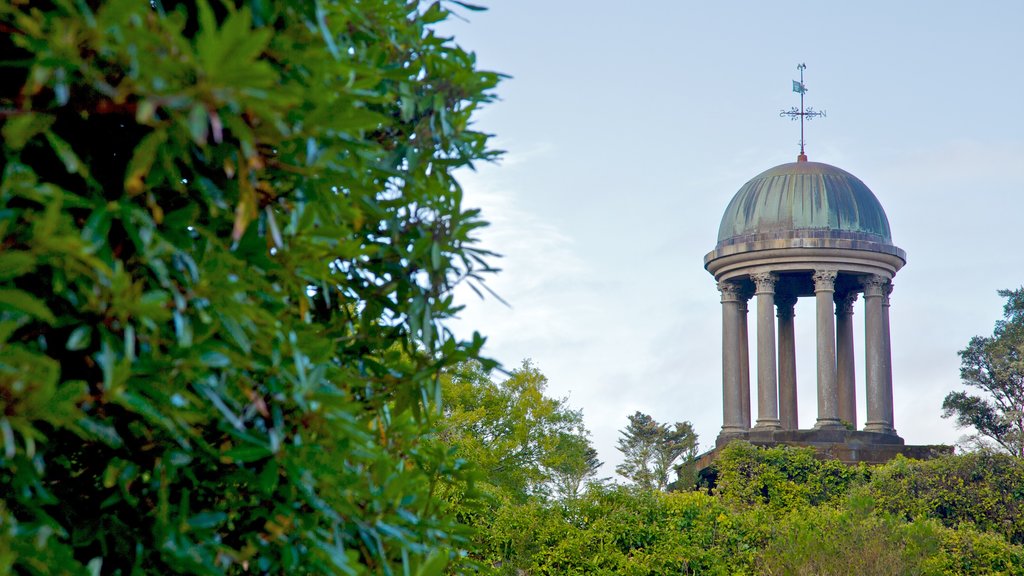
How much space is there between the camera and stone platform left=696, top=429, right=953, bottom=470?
31328 millimetres

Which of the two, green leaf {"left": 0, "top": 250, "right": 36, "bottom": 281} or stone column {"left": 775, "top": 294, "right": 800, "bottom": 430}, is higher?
stone column {"left": 775, "top": 294, "right": 800, "bottom": 430}

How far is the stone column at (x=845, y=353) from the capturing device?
3628 centimetres

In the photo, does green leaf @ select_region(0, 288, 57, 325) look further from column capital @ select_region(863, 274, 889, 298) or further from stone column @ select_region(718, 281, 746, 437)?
column capital @ select_region(863, 274, 889, 298)

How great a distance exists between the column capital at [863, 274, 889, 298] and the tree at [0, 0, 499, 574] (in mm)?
32947

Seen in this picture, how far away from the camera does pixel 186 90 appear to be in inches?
92.1

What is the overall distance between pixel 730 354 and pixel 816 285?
3490 millimetres

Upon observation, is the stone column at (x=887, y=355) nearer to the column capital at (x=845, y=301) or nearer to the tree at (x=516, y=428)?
the column capital at (x=845, y=301)

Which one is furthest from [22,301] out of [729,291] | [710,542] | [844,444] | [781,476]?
[729,291]

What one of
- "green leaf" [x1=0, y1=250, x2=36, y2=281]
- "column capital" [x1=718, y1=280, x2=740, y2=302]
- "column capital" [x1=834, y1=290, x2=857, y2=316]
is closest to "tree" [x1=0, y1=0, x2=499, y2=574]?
"green leaf" [x1=0, y1=250, x2=36, y2=281]

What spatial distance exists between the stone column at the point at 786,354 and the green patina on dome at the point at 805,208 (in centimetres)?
402

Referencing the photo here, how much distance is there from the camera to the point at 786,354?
3850 centimetres

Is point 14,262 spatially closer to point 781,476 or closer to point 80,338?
point 80,338

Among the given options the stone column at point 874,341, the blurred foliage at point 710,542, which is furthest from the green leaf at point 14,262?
the stone column at point 874,341

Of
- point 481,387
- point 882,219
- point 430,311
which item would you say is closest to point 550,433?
point 481,387
